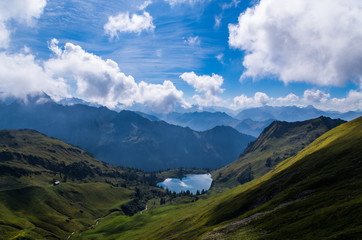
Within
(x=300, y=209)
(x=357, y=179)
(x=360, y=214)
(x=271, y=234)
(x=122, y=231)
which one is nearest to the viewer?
(x=360, y=214)

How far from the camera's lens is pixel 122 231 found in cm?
17275

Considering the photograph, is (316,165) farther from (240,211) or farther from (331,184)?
(240,211)

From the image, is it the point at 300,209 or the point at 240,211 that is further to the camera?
the point at 240,211

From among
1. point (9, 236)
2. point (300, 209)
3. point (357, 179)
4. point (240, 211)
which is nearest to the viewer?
point (300, 209)

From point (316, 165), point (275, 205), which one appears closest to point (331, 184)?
point (275, 205)

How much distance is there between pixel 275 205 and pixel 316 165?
35.9 metres

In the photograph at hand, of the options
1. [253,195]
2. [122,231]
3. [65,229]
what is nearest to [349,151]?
[253,195]

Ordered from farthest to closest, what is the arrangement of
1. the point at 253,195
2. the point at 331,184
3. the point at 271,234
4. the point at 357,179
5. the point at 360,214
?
the point at 253,195, the point at 331,184, the point at 357,179, the point at 271,234, the point at 360,214

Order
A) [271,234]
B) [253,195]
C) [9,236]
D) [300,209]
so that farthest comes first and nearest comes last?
[9,236] < [253,195] < [300,209] < [271,234]

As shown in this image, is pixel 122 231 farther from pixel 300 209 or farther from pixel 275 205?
pixel 300 209

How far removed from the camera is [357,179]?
61.8m

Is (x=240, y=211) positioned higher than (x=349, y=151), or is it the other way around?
(x=349, y=151)

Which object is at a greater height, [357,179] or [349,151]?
[349,151]

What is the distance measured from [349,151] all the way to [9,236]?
193013 millimetres
